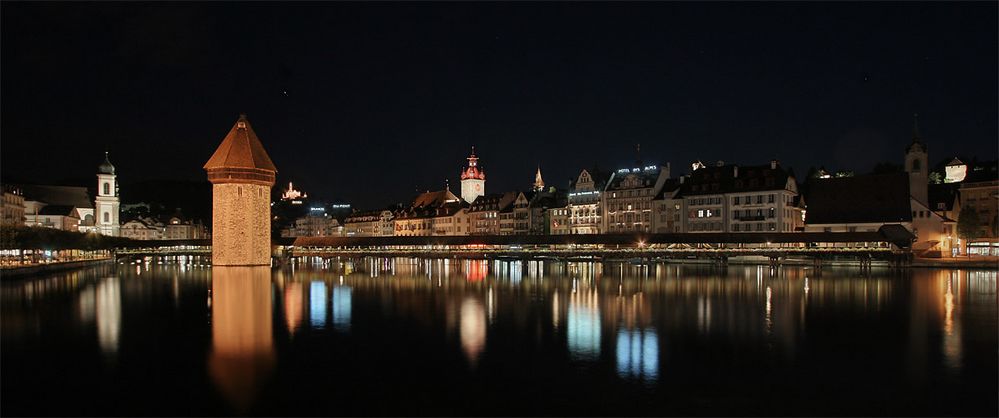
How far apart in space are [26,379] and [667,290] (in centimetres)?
2014

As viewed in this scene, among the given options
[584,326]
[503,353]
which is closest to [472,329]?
[584,326]

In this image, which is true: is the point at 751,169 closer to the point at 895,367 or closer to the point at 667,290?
the point at 667,290

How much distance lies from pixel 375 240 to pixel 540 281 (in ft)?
113

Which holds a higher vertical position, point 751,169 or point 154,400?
point 751,169

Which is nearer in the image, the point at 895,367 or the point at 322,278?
the point at 895,367

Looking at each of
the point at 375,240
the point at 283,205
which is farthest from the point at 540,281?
the point at 283,205

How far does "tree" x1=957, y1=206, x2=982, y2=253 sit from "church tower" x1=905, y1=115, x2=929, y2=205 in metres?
2.45

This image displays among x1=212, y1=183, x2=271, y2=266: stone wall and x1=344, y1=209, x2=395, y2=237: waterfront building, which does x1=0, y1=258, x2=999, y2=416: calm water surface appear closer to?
x1=212, y1=183, x2=271, y2=266: stone wall

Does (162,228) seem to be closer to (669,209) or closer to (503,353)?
(669,209)

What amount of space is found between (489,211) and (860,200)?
41.3 meters

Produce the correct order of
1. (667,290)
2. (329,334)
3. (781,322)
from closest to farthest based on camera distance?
Answer: (329,334)
(781,322)
(667,290)

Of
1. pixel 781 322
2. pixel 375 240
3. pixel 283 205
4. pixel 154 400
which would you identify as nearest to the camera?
pixel 154 400

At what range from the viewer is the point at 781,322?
17.5 meters

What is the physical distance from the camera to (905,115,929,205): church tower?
49.2m
